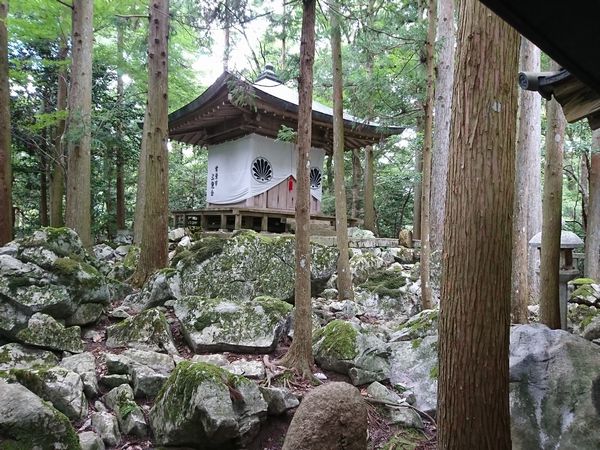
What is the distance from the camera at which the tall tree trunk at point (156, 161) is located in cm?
668

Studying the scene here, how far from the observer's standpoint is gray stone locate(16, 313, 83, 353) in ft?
13.6

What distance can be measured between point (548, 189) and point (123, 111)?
38.1 ft

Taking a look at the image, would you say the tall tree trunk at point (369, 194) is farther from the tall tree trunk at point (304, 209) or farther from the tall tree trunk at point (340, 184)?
the tall tree trunk at point (304, 209)

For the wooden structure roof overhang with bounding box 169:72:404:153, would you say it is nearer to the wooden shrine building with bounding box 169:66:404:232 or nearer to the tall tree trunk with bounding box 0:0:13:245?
the wooden shrine building with bounding box 169:66:404:232

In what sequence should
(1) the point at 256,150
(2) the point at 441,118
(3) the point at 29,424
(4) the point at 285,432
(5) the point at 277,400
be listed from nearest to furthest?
(3) the point at 29,424
(4) the point at 285,432
(5) the point at 277,400
(2) the point at 441,118
(1) the point at 256,150

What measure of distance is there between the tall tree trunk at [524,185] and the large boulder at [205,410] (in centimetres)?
404

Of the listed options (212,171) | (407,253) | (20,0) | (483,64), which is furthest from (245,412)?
(20,0)

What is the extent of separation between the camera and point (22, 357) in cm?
396

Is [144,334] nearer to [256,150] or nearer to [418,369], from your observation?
[418,369]

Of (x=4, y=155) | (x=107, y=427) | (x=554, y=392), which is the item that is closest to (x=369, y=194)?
(x=4, y=155)

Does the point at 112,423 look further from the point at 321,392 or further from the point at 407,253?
the point at 407,253

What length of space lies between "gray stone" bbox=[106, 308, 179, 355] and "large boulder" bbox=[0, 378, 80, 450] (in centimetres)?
180

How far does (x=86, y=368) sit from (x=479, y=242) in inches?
145

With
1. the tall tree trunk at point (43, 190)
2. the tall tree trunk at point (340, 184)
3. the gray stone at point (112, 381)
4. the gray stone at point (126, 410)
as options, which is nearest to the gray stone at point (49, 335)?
the gray stone at point (112, 381)
